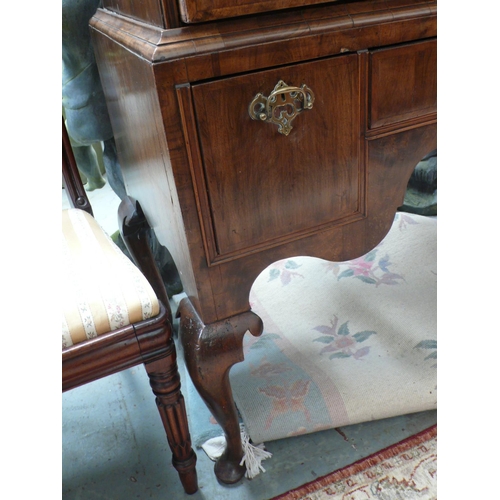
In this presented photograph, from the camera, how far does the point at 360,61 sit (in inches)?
22.4

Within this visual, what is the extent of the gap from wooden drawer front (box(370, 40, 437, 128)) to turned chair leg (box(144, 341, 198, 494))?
38 cm

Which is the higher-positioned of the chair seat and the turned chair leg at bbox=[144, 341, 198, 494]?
the chair seat

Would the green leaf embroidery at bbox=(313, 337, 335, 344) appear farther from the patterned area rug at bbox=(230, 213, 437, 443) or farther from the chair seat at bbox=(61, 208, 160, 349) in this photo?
the chair seat at bbox=(61, 208, 160, 349)

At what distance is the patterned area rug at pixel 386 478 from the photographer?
2.48 feet

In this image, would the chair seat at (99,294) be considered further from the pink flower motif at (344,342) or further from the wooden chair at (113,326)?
the pink flower motif at (344,342)

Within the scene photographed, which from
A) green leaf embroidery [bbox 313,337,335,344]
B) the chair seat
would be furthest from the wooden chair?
green leaf embroidery [bbox 313,337,335,344]

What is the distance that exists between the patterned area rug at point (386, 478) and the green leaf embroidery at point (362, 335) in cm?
23

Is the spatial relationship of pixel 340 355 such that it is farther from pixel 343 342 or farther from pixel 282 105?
pixel 282 105

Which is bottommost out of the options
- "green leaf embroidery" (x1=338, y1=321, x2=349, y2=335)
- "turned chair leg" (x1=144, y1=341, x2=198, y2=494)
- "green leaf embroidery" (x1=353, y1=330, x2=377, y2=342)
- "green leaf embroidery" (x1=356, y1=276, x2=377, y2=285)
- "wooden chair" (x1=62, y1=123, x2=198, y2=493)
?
"green leaf embroidery" (x1=356, y1=276, x2=377, y2=285)

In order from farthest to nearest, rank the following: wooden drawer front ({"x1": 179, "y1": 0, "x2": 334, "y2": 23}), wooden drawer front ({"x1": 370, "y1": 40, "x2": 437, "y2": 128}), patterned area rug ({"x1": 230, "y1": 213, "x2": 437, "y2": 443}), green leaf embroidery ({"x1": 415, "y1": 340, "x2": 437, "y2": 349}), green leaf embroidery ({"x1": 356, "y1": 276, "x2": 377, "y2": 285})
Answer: green leaf embroidery ({"x1": 356, "y1": 276, "x2": 377, "y2": 285}), green leaf embroidery ({"x1": 415, "y1": 340, "x2": 437, "y2": 349}), patterned area rug ({"x1": 230, "y1": 213, "x2": 437, "y2": 443}), wooden drawer front ({"x1": 370, "y1": 40, "x2": 437, "y2": 128}), wooden drawer front ({"x1": 179, "y1": 0, "x2": 334, "y2": 23})

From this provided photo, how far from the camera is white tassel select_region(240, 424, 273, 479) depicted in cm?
80

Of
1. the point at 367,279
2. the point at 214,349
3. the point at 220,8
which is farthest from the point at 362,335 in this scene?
the point at 220,8

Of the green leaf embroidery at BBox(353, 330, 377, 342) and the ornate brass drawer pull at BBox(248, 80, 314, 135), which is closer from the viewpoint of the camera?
the ornate brass drawer pull at BBox(248, 80, 314, 135)

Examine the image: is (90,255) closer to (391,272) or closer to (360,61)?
(360,61)
